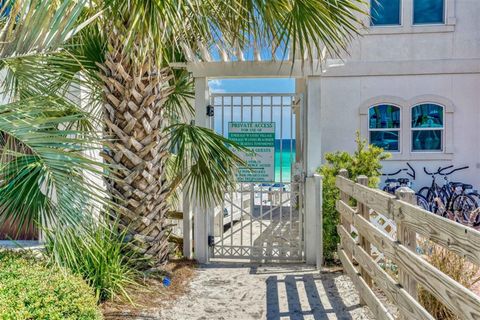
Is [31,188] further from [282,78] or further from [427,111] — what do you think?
[427,111]

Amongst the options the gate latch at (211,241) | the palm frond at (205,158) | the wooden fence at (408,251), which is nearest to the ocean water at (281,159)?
the palm frond at (205,158)

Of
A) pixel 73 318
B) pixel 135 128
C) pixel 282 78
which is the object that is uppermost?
pixel 282 78

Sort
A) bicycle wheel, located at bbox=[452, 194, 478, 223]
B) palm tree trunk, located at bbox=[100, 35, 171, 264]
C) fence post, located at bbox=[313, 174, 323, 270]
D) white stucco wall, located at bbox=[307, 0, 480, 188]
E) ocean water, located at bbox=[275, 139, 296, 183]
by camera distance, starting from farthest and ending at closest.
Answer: white stucco wall, located at bbox=[307, 0, 480, 188] → bicycle wheel, located at bbox=[452, 194, 478, 223] → ocean water, located at bbox=[275, 139, 296, 183] → fence post, located at bbox=[313, 174, 323, 270] → palm tree trunk, located at bbox=[100, 35, 171, 264]

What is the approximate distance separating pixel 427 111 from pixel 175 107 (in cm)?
692

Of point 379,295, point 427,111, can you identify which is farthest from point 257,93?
point 427,111

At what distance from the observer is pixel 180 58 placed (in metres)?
5.67

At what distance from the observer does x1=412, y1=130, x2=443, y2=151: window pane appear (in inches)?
388

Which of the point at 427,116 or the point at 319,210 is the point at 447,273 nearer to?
the point at 319,210

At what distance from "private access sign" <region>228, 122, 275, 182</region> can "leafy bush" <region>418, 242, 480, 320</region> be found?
8.35ft

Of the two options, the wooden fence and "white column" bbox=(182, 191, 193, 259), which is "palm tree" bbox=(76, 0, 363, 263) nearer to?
"white column" bbox=(182, 191, 193, 259)

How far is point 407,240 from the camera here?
112 inches

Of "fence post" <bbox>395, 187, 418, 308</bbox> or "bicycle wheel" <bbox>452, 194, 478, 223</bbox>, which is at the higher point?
"fence post" <bbox>395, 187, 418, 308</bbox>

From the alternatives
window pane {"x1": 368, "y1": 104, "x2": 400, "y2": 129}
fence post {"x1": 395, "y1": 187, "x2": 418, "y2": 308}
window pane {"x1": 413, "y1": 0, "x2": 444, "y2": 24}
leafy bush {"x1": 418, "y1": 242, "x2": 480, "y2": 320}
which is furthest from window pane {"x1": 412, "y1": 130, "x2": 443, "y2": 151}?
fence post {"x1": 395, "y1": 187, "x2": 418, "y2": 308}

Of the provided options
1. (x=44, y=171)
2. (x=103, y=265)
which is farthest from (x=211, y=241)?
(x=44, y=171)
